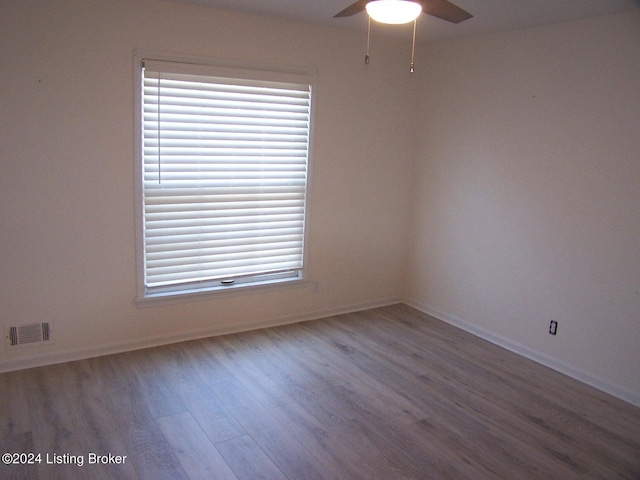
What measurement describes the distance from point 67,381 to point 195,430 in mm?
1036

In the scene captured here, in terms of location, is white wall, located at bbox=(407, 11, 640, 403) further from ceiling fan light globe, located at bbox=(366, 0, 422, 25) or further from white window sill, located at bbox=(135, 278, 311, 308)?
ceiling fan light globe, located at bbox=(366, 0, 422, 25)

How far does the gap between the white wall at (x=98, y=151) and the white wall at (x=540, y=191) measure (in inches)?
36.1

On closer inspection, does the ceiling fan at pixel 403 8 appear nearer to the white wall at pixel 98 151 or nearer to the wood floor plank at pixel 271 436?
the white wall at pixel 98 151

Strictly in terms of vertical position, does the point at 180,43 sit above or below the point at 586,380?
above

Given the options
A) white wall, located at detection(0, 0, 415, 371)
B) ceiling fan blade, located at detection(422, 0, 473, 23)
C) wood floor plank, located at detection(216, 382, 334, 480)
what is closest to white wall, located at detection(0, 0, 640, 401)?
white wall, located at detection(0, 0, 415, 371)

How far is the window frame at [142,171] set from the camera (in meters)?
3.52

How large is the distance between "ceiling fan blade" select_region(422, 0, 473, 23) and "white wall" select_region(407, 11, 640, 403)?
1.55m

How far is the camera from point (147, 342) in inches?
150

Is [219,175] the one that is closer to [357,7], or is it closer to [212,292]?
[212,292]

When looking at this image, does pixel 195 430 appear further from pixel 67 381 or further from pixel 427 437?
pixel 427 437

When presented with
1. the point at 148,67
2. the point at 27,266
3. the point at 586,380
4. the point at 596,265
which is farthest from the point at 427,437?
the point at 148,67

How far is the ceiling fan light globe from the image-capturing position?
86.0 inches

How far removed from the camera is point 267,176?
4.13 metres

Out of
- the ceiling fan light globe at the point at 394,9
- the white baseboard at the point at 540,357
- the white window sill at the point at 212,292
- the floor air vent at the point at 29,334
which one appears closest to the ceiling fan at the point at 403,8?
the ceiling fan light globe at the point at 394,9
